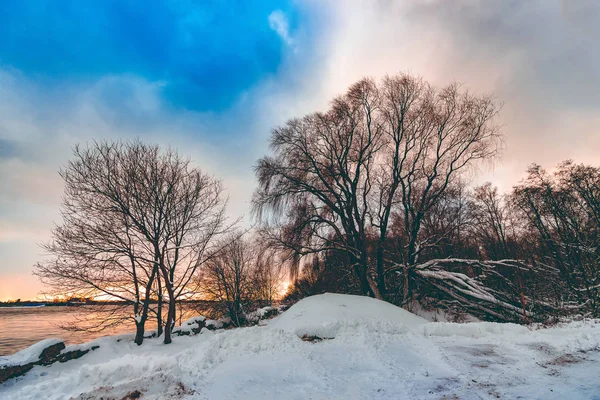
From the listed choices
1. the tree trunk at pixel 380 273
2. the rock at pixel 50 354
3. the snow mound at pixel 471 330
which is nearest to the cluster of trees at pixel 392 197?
the tree trunk at pixel 380 273

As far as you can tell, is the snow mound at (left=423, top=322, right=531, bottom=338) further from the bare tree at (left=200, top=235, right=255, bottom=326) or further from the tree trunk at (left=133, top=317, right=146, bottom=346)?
the bare tree at (left=200, top=235, right=255, bottom=326)

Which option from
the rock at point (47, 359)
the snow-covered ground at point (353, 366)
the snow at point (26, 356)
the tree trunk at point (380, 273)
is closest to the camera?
the snow-covered ground at point (353, 366)

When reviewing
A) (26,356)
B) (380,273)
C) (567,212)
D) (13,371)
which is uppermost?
(567,212)

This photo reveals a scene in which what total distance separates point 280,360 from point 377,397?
2819 millimetres

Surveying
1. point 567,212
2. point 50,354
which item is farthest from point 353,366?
point 567,212

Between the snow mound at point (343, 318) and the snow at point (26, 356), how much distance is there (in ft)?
25.3

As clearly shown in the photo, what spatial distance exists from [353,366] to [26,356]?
10.5 metres

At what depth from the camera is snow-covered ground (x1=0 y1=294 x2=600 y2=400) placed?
17.5 ft

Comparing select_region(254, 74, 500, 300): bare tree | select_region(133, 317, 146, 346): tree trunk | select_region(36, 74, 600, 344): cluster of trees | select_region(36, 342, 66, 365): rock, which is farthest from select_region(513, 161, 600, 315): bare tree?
select_region(36, 342, 66, 365): rock

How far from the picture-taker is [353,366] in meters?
6.88

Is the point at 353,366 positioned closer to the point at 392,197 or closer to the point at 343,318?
the point at 343,318

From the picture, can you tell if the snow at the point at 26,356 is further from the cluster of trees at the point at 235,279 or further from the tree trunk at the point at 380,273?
the tree trunk at the point at 380,273

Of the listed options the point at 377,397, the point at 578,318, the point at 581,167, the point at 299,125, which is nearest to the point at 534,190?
the point at 581,167

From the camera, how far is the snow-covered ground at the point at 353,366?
534cm
